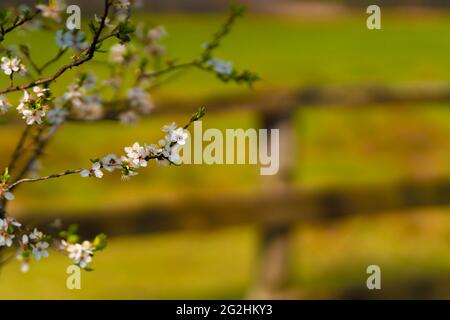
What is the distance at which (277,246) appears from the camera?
4727 millimetres

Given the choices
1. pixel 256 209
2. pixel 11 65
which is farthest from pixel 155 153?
pixel 256 209

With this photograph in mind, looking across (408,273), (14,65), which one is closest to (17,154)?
(14,65)

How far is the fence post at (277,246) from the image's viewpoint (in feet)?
15.4

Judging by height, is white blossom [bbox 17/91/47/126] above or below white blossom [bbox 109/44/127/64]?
below

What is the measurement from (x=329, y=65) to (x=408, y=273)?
448cm

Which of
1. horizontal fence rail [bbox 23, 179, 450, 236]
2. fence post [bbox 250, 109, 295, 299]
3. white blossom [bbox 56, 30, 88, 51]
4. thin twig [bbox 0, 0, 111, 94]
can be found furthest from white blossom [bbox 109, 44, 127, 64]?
fence post [bbox 250, 109, 295, 299]

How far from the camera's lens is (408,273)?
A: 5332mm

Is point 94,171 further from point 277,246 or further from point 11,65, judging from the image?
point 277,246

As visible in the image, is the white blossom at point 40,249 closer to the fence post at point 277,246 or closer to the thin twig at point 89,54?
the thin twig at point 89,54

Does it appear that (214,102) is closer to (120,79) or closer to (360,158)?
(120,79)

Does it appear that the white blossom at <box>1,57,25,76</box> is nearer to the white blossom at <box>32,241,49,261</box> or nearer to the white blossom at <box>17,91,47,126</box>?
the white blossom at <box>17,91,47,126</box>

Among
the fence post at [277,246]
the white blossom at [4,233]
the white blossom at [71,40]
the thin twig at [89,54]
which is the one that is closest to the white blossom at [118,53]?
the white blossom at [71,40]

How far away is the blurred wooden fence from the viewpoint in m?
4.07

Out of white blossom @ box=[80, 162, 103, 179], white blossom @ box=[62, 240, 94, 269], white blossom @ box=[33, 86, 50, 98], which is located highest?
white blossom @ box=[33, 86, 50, 98]
